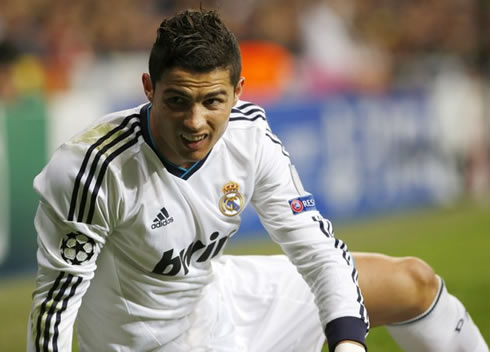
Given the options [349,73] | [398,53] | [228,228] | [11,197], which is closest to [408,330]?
[228,228]

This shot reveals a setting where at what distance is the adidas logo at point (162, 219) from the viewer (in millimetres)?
3086

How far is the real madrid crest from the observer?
10.6 feet

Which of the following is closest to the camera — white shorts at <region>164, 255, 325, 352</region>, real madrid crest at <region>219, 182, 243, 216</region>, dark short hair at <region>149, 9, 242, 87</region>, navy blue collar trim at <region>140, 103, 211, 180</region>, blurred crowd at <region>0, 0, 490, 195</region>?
dark short hair at <region>149, 9, 242, 87</region>

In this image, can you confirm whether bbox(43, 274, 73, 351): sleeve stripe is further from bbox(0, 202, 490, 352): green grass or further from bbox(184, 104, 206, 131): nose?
bbox(0, 202, 490, 352): green grass

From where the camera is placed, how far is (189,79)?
2.83 m

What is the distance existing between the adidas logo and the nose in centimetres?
36

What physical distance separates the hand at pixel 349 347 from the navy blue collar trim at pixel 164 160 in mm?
748

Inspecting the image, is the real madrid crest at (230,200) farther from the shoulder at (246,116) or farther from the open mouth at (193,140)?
the open mouth at (193,140)

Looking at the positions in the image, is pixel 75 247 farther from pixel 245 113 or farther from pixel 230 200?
pixel 245 113

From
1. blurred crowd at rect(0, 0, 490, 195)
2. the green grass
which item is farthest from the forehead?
blurred crowd at rect(0, 0, 490, 195)

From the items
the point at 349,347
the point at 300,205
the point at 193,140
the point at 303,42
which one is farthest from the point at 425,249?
the point at 193,140

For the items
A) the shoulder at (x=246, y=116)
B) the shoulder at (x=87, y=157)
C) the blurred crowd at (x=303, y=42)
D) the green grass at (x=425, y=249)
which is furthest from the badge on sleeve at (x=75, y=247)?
the blurred crowd at (x=303, y=42)

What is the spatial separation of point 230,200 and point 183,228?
20 cm

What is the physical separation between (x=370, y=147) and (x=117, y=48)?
3241 mm
